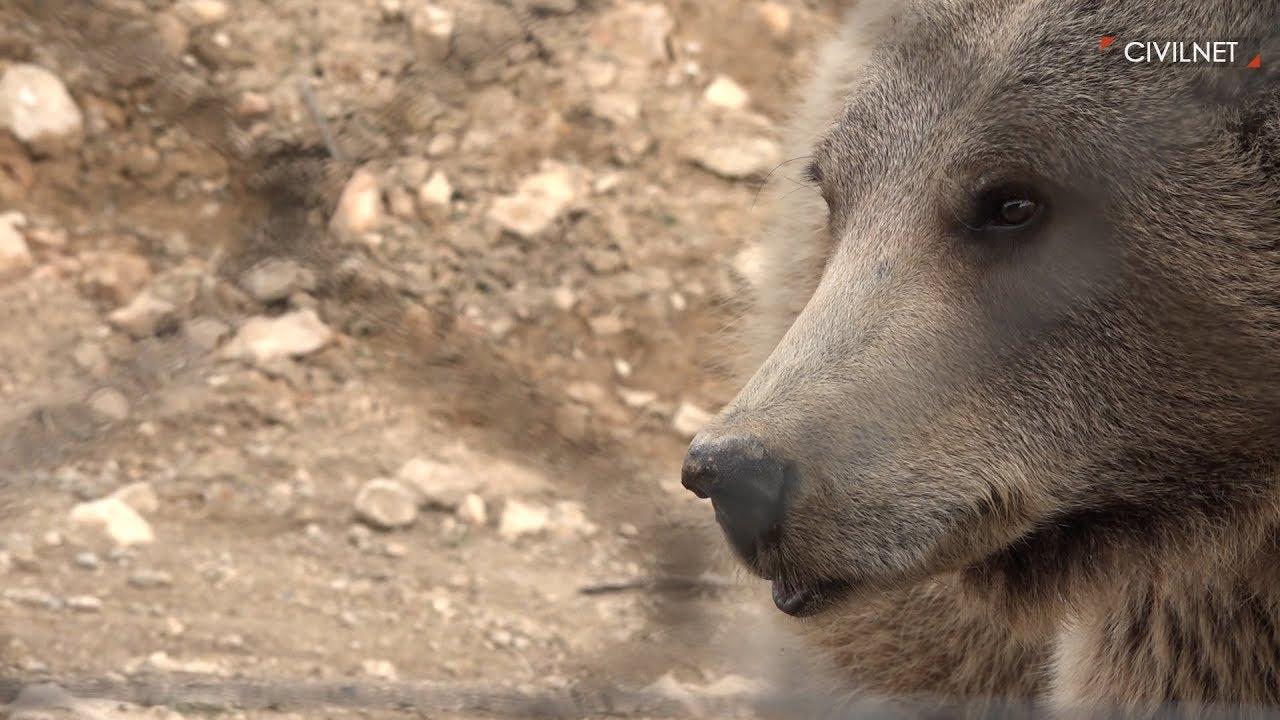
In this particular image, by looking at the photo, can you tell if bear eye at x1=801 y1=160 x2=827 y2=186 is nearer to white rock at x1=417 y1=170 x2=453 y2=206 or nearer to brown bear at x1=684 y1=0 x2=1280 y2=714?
brown bear at x1=684 y1=0 x2=1280 y2=714

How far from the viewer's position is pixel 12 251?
123 inches

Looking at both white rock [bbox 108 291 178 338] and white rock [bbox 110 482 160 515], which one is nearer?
white rock [bbox 110 482 160 515]

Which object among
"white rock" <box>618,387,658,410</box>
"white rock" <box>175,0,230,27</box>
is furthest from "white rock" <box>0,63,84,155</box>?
"white rock" <box>618,387,658,410</box>

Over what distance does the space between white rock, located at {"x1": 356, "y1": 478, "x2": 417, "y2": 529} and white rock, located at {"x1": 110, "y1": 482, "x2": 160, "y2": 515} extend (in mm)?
357

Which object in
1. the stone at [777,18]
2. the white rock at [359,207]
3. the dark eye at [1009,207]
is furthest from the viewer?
the stone at [777,18]

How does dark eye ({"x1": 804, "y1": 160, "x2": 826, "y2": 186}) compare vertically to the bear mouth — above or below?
above

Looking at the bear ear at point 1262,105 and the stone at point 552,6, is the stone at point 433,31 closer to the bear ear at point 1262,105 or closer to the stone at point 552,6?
the stone at point 552,6

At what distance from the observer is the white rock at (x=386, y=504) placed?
9.59ft

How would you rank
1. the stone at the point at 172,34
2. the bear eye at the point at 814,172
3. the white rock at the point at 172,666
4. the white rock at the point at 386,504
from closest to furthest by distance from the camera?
the bear eye at the point at 814,172 → the white rock at the point at 172,666 → the white rock at the point at 386,504 → the stone at the point at 172,34

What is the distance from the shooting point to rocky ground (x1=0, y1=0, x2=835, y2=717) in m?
2.68

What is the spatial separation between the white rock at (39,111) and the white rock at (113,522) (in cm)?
88

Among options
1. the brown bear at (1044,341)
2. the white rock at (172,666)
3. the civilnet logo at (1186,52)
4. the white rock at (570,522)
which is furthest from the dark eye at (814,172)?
the white rock at (172,666)

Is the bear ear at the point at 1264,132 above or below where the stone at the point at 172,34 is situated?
below

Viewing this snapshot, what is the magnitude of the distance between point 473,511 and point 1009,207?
4.43ft
